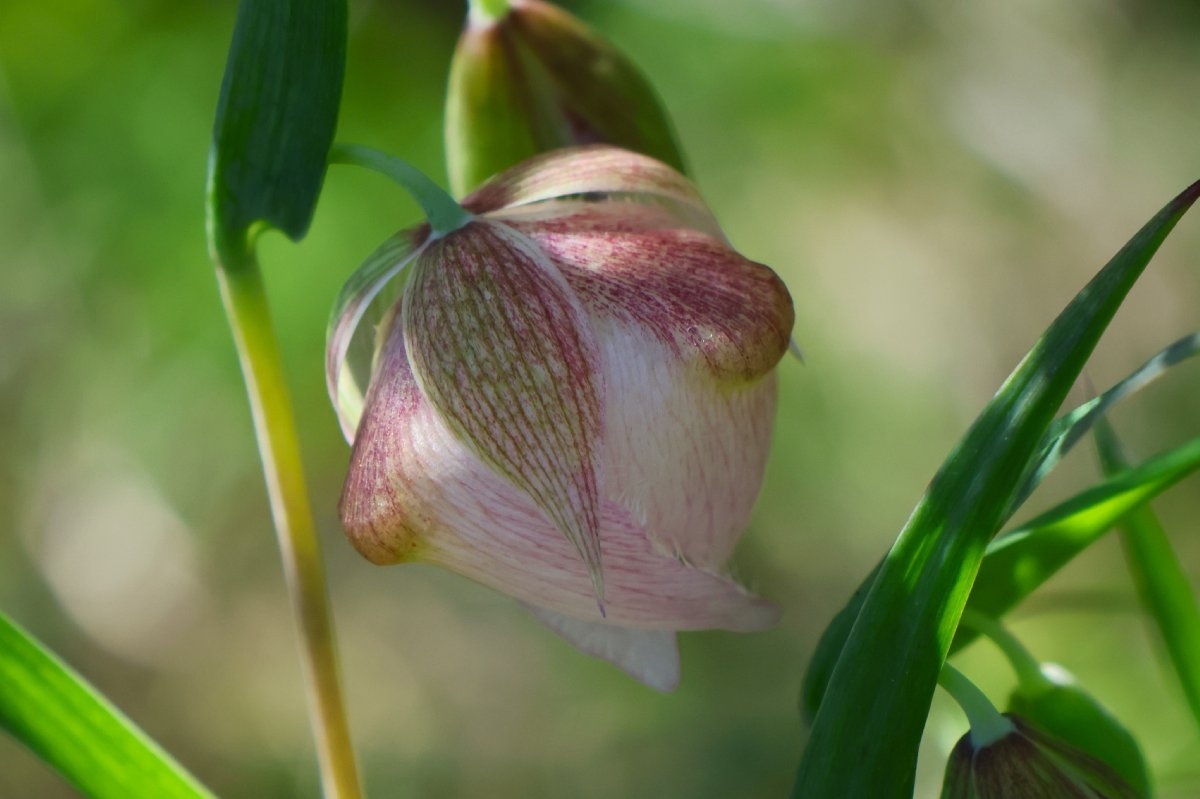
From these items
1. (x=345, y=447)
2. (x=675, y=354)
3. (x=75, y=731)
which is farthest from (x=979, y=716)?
(x=345, y=447)

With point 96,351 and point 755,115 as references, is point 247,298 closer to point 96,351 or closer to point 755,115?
point 96,351

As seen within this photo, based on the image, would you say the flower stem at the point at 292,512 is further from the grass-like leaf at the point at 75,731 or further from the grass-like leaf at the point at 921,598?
the grass-like leaf at the point at 921,598

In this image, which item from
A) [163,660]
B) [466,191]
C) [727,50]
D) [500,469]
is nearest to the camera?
[500,469]

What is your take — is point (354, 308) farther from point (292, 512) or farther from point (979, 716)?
point (979, 716)


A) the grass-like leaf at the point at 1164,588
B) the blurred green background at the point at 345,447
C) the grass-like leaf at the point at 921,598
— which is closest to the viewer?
the grass-like leaf at the point at 921,598

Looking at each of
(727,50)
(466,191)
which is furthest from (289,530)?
(727,50)

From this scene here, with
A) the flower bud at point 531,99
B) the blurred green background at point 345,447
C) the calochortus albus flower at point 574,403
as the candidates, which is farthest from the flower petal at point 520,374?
the blurred green background at point 345,447

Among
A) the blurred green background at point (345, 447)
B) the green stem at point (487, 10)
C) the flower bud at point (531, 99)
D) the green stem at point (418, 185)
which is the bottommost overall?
the blurred green background at point (345, 447)
